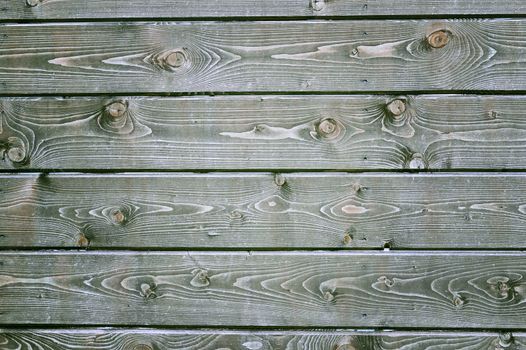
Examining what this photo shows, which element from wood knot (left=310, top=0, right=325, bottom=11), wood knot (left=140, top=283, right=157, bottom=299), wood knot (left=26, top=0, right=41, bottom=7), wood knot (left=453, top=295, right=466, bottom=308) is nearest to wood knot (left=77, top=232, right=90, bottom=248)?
wood knot (left=140, top=283, right=157, bottom=299)

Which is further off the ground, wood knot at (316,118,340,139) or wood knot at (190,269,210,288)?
wood knot at (316,118,340,139)

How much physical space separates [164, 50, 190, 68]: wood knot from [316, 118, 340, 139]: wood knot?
1.41ft

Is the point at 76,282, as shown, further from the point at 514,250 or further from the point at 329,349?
the point at 514,250

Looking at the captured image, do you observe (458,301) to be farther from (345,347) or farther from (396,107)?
(396,107)

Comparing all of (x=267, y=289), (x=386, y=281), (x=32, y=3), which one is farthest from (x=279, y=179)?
(x=32, y=3)

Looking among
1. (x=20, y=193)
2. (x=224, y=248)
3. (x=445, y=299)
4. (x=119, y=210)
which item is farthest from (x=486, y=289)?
(x=20, y=193)

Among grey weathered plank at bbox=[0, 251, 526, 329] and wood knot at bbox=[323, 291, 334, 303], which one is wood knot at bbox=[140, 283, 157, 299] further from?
wood knot at bbox=[323, 291, 334, 303]

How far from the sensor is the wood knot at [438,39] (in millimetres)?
1520

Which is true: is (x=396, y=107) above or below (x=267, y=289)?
above

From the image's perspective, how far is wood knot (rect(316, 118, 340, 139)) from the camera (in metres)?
1.53

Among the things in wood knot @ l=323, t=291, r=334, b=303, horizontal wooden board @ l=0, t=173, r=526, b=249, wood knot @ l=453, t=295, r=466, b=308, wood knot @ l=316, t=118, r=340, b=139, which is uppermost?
wood knot @ l=316, t=118, r=340, b=139

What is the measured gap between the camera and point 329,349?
1.59 meters

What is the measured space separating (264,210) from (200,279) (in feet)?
0.91

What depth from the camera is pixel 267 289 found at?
1.59m
